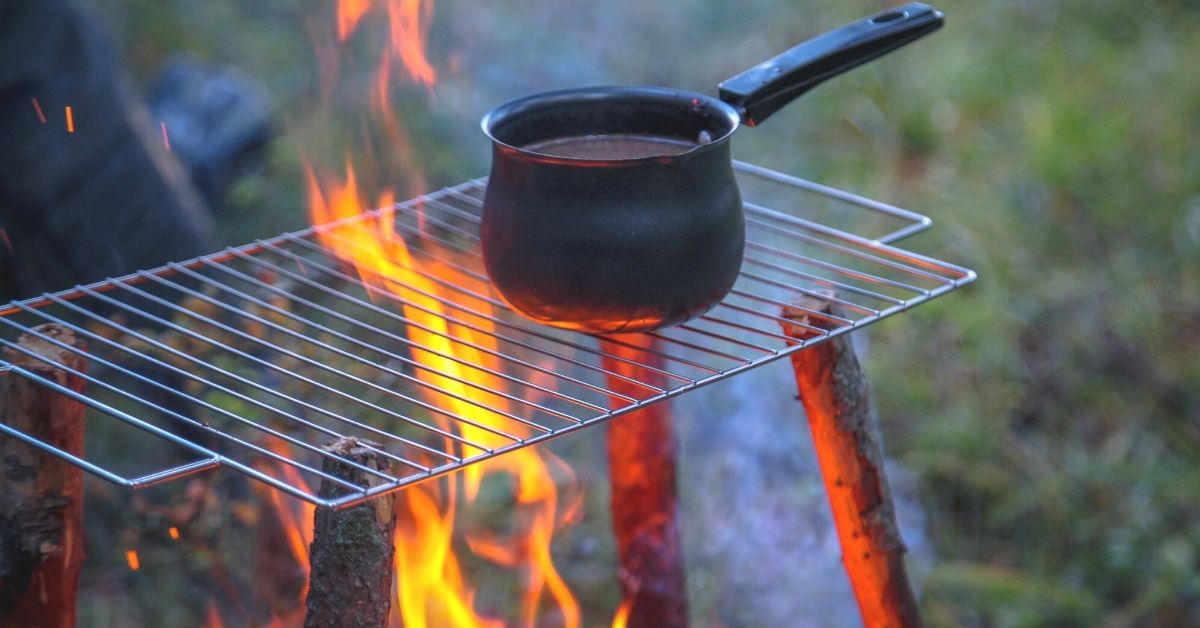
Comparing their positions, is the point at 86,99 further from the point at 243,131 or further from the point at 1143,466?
the point at 1143,466

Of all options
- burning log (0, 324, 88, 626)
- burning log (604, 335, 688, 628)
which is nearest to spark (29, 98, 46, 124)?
burning log (0, 324, 88, 626)

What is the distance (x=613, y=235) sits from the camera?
1.04 metres

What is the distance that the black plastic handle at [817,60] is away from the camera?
115 centimetres

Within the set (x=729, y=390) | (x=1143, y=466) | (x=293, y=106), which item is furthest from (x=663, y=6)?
(x=1143, y=466)

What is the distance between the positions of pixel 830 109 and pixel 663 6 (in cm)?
73

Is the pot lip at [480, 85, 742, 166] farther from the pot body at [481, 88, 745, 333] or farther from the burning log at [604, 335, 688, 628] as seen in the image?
the burning log at [604, 335, 688, 628]

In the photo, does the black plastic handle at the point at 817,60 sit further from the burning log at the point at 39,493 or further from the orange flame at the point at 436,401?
the burning log at the point at 39,493

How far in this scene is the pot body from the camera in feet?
3.40

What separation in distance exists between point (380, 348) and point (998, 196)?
200cm

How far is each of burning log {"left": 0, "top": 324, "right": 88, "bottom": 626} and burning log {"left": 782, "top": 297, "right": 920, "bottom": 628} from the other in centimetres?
72

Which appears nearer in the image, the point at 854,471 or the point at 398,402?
the point at 854,471

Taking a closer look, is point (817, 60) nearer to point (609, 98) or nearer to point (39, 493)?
point (609, 98)

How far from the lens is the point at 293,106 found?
121 inches

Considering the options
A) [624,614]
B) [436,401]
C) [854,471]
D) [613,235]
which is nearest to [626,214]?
[613,235]
